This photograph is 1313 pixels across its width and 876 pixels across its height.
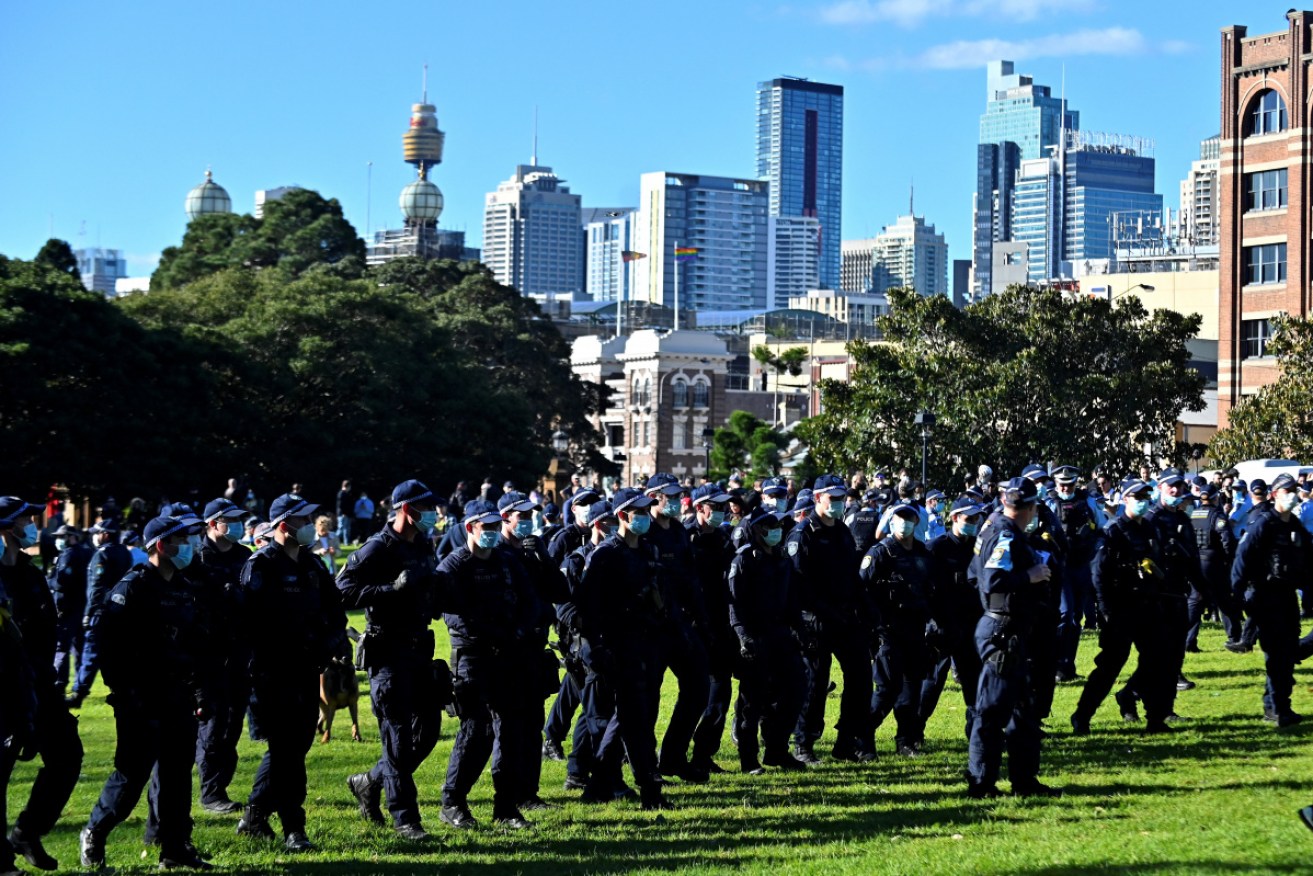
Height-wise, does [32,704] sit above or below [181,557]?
below

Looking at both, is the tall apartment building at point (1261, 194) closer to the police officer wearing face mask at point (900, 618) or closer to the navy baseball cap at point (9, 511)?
the police officer wearing face mask at point (900, 618)

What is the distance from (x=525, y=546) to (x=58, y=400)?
1518 inches

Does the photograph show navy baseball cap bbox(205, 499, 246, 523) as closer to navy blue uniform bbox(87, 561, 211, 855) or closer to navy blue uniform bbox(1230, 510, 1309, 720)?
navy blue uniform bbox(87, 561, 211, 855)

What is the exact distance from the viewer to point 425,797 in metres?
13.1

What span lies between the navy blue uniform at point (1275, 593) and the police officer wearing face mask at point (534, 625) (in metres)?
6.51

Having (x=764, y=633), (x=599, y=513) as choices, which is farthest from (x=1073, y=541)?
(x=599, y=513)

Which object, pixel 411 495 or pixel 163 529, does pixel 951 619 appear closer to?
pixel 411 495

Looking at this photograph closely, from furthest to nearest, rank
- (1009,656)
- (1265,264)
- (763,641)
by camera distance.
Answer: (1265,264), (763,641), (1009,656)

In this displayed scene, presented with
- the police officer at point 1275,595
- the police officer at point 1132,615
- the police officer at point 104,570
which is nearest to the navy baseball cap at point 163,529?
the police officer at point 104,570

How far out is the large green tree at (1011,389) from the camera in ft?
159

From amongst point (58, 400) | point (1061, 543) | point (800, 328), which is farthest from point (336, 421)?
point (800, 328)

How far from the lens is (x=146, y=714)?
34.0 feet

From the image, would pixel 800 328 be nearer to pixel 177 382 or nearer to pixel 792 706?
pixel 177 382

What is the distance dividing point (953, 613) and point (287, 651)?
5794 mm
